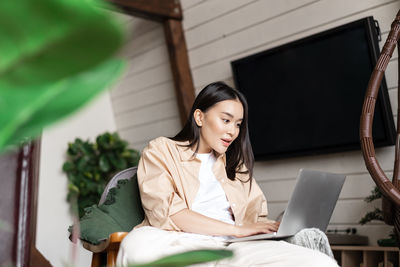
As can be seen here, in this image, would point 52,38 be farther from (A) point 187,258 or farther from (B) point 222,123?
(B) point 222,123

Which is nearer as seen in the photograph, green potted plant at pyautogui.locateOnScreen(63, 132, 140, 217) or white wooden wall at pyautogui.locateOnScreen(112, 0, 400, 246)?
white wooden wall at pyautogui.locateOnScreen(112, 0, 400, 246)

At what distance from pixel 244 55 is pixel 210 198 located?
1.58 metres

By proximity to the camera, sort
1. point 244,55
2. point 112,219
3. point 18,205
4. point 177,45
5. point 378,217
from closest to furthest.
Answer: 1. point 18,205
2. point 112,219
3. point 378,217
4. point 244,55
5. point 177,45

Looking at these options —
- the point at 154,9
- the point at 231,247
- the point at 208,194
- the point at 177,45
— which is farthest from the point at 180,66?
the point at 231,247

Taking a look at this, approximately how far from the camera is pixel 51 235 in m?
4.11

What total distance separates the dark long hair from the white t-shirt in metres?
0.10

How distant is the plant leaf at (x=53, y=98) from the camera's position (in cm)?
20

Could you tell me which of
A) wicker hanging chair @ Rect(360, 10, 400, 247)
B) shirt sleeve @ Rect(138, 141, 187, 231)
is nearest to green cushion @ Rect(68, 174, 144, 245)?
shirt sleeve @ Rect(138, 141, 187, 231)

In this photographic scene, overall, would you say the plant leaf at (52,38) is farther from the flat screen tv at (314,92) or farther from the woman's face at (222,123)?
the flat screen tv at (314,92)

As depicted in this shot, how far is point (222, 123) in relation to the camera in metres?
2.07

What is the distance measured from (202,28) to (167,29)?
303 mm

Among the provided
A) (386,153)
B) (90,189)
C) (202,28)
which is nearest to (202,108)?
(386,153)

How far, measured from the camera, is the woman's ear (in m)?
2.13

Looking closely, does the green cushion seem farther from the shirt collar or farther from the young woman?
the shirt collar
